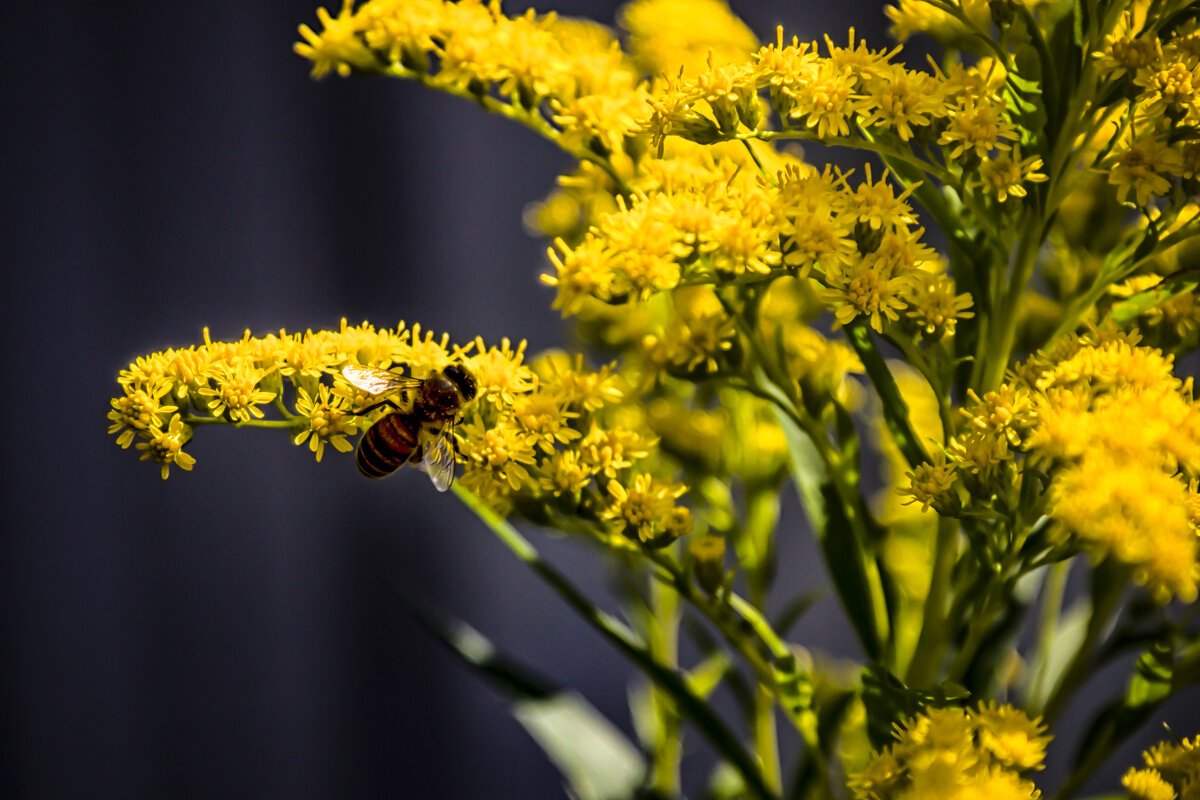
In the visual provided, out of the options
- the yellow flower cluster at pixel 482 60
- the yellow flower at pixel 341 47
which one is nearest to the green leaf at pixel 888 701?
the yellow flower cluster at pixel 482 60

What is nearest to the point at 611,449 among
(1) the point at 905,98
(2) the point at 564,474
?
(2) the point at 564,474

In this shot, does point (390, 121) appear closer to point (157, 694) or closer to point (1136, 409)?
point (157, 694)

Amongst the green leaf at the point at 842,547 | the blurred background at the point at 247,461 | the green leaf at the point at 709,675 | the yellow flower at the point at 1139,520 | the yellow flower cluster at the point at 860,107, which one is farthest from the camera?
the blurred background at the point at 247,461

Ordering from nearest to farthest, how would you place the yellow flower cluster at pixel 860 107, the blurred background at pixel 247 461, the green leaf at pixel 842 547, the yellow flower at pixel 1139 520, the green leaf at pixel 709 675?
the yellow flower at pixel 1139 520 < the yellow flower cluster at pixel 860 107 < the green leaf at pixel 842 547 < the green leaf at pixel 709 675 < the blurred background at pixel 247 461

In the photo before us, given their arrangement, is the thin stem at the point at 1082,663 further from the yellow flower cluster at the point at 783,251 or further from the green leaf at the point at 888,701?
the yellow flower cluster at the point at 783,251

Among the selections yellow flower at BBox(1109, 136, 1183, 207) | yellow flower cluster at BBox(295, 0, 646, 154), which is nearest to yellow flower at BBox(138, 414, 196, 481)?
yellow flower cluster at BBox(295, 0, 646, 154)

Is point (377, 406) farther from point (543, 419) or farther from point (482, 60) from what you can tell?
point (482, 60)
